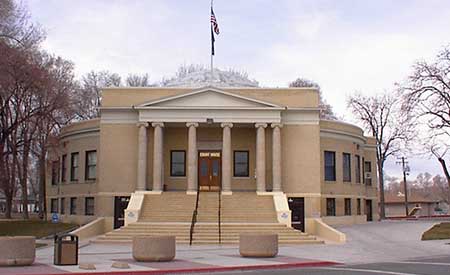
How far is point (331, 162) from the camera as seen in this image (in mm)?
44156

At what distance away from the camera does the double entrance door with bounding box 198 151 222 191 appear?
4072cm

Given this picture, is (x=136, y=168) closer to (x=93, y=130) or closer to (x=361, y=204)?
Answer: (x=93, y=130)

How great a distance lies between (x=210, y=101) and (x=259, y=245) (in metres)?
17.9

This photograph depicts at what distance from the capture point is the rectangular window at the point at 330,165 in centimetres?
4380

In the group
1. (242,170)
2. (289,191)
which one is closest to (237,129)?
(242,170)

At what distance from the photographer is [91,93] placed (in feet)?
229

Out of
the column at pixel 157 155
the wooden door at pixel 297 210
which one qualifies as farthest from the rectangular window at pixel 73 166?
the wooden door at pixel 297 210

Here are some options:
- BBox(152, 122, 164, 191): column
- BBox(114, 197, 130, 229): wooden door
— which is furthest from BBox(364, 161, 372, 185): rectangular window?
BBox(114, 197, 130, 229): wooden door

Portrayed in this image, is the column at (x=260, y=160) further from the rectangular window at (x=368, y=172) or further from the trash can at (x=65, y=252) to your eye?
the trash can at (x=65, y=252)

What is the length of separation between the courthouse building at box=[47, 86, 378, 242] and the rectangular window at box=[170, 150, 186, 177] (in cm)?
7

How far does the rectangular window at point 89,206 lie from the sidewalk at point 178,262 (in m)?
15.2

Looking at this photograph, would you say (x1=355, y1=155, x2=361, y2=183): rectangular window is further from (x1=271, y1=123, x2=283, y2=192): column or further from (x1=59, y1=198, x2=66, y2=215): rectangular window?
(x1=59, y1=198, x2=66, y2=215): rectangular window

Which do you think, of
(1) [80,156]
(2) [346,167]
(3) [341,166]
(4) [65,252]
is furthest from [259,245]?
(2) [346,167]

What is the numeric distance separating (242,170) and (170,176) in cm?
481
